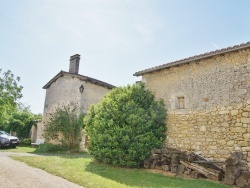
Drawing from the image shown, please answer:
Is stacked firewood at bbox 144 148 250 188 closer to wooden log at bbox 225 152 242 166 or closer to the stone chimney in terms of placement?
wooden log at bbox 225 152 242 166

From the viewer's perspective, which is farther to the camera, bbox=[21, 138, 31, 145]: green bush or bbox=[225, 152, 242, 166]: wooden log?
bbox=[21, 138, 31, 145]: green bush

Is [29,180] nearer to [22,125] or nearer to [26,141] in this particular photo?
[26,141]

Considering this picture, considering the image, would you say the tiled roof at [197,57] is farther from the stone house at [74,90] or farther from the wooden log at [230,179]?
the stone house at [74,90]

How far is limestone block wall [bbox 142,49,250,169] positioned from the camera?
27.1 ft

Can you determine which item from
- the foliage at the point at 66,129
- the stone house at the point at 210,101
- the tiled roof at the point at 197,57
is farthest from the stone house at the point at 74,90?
the stone house at the point at 210,101

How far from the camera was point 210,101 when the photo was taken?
9.17 m

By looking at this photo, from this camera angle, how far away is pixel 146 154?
941cm

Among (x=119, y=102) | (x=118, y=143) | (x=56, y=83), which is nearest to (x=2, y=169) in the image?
(x=118, y=143)

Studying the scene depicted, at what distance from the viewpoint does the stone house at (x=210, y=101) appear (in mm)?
8266

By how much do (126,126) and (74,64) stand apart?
10.6m

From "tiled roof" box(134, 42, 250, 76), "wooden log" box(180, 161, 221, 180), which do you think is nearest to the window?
"tiled roof" box(134, 42, 250, 76)

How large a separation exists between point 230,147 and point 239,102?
1693 millimetres

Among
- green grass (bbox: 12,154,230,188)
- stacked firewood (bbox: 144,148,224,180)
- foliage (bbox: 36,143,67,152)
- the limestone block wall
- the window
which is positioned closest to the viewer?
green grass (bbox: 12,154,230,188)

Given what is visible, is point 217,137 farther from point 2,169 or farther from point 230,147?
point 2,169
